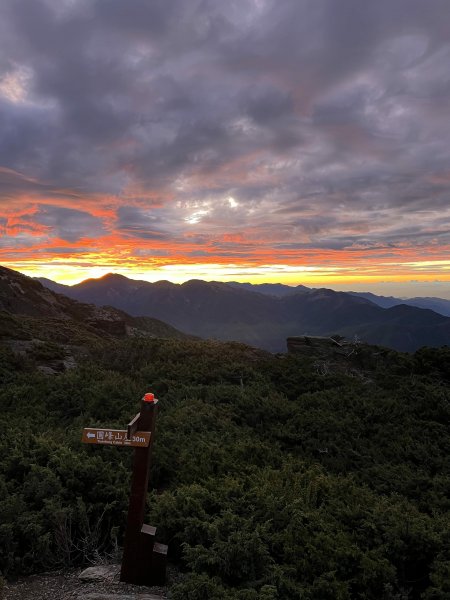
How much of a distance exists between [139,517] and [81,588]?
45.8 inches

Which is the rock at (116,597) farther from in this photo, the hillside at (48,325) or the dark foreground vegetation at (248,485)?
the hillside at (48,325)

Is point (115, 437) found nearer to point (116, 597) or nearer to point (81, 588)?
point (116, 597)

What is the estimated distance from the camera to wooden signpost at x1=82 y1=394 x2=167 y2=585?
18.3ft

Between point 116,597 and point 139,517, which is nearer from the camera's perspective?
point 116,597

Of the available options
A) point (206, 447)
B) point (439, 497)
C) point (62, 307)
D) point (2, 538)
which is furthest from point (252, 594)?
point (62, 307)

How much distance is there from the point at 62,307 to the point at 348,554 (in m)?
49.0

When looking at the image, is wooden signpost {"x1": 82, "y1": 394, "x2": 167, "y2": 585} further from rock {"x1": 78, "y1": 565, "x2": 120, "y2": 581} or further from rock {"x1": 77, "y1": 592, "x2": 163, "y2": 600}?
rock {"x1": 77, "y1": 592, "x2": 163, "y2": 600}

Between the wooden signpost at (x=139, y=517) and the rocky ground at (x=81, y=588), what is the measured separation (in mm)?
183

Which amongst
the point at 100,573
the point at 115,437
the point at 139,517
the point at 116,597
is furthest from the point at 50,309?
the point at 116,597

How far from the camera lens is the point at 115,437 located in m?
5.62

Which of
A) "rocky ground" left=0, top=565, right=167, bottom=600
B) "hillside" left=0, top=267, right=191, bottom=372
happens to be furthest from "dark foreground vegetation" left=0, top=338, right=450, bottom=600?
"hillside" left=0, top=267, right=191, bottom=372

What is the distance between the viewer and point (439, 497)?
9023 millimetres

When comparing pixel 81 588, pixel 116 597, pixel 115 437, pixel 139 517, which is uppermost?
pixel 115 437

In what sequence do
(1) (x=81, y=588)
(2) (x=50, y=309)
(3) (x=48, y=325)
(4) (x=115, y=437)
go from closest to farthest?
(1) (x=81, y=588) → (4) (x=115, y=437) → (3) (x=48, y=325) → (2) (x=50, y=309)
